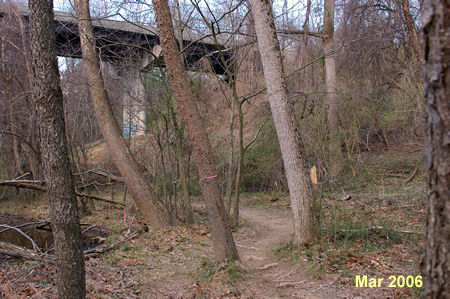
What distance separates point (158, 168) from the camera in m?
10.2

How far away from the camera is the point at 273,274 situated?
A: 17.5 ft

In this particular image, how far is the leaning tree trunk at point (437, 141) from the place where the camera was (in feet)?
5.75

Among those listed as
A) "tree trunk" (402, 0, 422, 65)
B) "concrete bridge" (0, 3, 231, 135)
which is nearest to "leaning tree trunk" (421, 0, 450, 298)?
"concrete bridge" (0, 3, 231, 135)

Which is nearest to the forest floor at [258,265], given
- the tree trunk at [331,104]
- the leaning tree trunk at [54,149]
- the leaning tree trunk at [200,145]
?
the leaning tree trunk at [200,145]

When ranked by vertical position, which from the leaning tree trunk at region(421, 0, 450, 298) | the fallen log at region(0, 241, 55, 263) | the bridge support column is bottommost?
the fallen log at region(0, 241, 55, 263)

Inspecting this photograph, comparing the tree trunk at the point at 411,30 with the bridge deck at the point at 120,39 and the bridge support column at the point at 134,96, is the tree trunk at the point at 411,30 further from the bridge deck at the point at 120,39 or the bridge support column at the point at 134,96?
the bridge support column at the point at 134,96

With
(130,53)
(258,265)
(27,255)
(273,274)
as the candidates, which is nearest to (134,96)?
(130,53)

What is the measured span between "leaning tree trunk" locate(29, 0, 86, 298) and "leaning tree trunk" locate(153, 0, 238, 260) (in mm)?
2087

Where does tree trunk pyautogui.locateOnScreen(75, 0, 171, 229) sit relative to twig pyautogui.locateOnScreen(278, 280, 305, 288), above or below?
above

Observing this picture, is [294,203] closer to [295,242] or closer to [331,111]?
[295,242]

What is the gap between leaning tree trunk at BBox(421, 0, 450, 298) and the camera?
69.0 inches

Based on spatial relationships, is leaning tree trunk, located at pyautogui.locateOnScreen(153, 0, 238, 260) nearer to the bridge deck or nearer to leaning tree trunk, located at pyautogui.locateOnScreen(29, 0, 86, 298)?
leaning tree trunk, located at pyautogui.locateOnScreen(29, 0, 86, 298)

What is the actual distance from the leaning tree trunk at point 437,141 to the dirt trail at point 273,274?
8.64 feet

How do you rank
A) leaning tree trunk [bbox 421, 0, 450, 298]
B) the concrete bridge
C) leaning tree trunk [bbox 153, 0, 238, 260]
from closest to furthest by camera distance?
leaning tree trunk [bbox 421, 0, 450, 298], leaning tree trunk [bbox 153, 0, 238, 260], the concrete bridge
